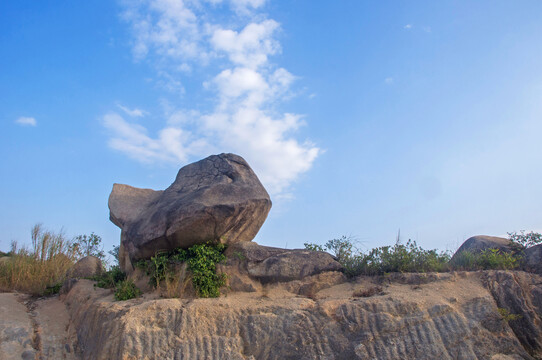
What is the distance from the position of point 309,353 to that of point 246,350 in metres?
0.99

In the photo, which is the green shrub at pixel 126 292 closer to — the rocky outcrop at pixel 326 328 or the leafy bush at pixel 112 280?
the rocky outcrop at pixel 326 328

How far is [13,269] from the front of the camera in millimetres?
11211

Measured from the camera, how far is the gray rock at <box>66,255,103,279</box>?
1249 centimetres

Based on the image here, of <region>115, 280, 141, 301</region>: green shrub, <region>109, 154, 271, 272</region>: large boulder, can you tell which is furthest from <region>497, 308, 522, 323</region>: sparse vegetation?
<region>115, 280, 141, 301</region>: green shrub

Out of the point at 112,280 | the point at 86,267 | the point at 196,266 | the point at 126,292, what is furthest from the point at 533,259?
the point at 86,267

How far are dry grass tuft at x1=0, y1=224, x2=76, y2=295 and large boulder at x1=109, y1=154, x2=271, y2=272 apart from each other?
2.76 m

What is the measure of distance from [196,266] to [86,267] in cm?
700

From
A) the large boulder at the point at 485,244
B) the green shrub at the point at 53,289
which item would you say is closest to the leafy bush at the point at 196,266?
the green shrub at the point at 53,289

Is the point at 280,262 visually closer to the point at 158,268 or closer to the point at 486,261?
the point at 158,268

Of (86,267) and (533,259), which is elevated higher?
(86,267)

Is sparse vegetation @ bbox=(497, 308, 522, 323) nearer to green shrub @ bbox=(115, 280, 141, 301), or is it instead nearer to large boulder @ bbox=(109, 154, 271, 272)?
large boulder @ bbox=(109, 154, 271, 272)

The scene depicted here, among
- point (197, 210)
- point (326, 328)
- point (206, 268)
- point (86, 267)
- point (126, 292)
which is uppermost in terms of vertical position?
point (197, 210)

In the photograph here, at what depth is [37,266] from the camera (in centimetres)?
1148

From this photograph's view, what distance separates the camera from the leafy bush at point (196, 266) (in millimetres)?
7746
